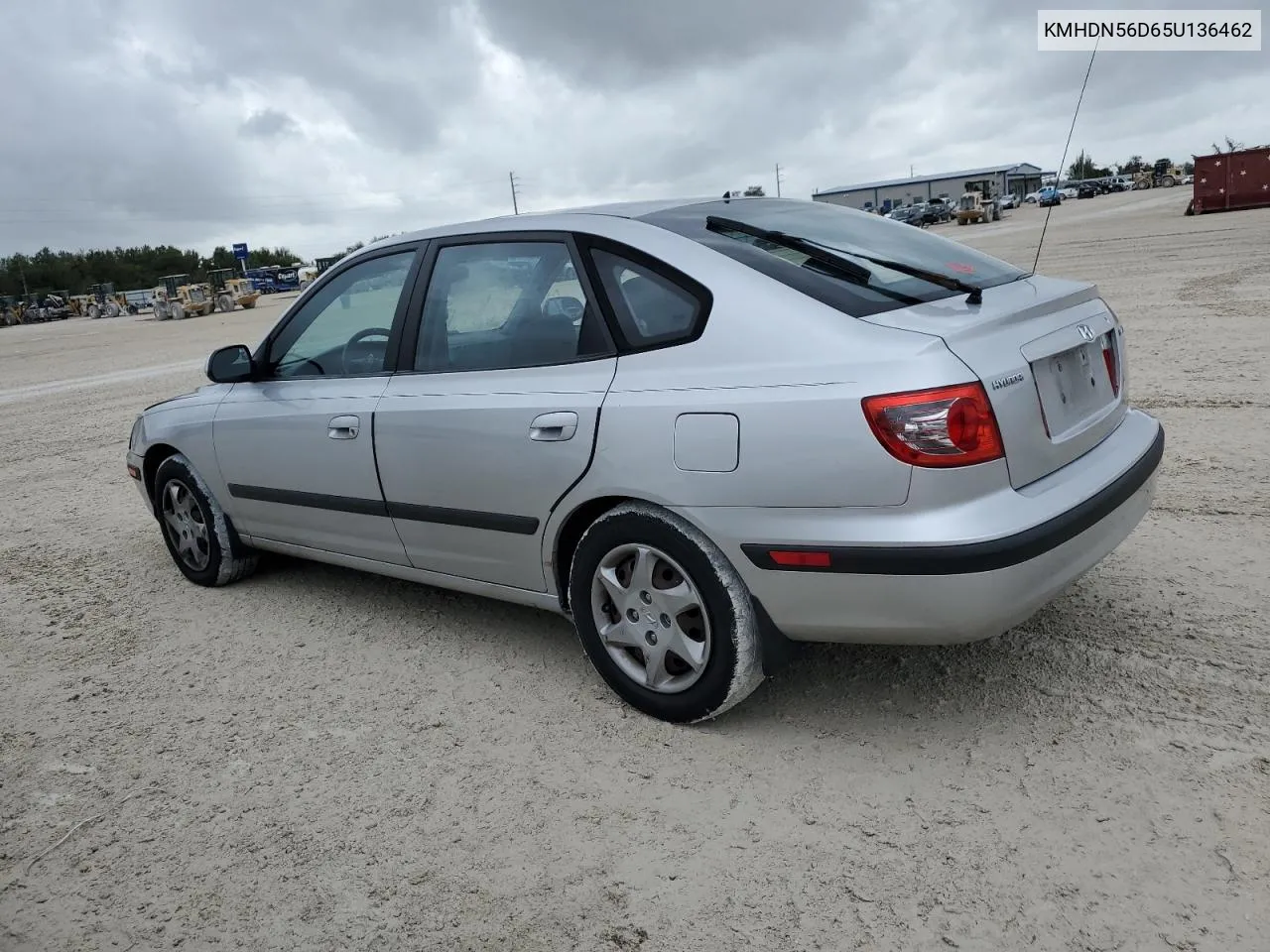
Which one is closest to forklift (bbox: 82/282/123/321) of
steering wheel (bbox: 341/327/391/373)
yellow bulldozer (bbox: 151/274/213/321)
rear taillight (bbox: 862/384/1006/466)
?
yellow bulldozer (bbox: 151/274/213/321)

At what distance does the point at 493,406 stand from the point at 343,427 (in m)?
0.83

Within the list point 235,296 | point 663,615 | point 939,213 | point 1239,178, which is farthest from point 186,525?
point 939,213

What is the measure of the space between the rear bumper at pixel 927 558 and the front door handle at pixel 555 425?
0.51 m

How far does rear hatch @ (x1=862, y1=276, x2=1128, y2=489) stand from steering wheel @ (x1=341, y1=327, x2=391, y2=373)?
1.99m

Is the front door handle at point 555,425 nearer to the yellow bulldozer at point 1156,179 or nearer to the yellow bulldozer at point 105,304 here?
the yellow bulldozer at point 105,304

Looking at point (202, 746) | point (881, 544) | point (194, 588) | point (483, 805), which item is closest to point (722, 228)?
point (881, 544)

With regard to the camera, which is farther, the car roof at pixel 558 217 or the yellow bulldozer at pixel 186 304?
the yellow bulldozer at pixel 186 304

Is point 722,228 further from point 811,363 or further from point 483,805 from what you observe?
point 483,805

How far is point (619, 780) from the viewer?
2855 millimetres

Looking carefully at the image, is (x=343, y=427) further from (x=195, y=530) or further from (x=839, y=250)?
(x=839, y=250)

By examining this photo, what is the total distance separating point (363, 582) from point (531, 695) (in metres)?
1.65

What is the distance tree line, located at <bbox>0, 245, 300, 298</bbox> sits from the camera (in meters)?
93.8

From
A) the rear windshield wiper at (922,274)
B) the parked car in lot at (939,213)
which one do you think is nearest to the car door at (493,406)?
the rear windshield wiper at (922,274)

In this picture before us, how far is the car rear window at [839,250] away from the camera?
284 cm
